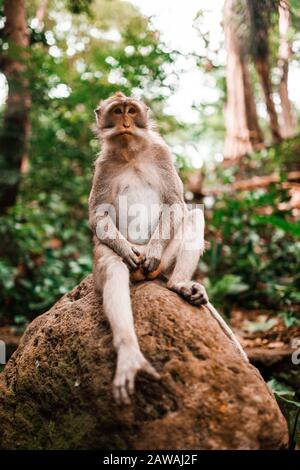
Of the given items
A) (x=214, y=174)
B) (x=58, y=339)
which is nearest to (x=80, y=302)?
(x=58, y=339)

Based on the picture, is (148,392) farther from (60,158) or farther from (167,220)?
(60,158)

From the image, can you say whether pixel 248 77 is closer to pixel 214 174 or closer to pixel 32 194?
pixel 214 174

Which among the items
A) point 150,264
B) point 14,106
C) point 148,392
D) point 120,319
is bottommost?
point 148,392

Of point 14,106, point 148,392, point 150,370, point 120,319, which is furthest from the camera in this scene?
point 14,106

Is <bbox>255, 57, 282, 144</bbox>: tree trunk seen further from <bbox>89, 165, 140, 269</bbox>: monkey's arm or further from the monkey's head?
<bbox>89, 165, 140, 269</bbox>: monkey's arm

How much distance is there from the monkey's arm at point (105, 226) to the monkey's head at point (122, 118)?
407mm

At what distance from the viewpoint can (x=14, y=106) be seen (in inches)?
344

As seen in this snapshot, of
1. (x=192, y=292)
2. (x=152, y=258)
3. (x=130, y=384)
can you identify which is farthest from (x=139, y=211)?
(x=130, y=384)

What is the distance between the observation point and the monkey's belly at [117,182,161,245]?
448cm

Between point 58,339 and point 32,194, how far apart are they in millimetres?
6018

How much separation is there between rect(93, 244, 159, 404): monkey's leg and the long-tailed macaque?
0.7 inches

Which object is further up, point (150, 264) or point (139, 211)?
point (139, 211)

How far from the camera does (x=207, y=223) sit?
377 inches

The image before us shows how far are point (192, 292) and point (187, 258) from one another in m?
0.37
